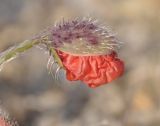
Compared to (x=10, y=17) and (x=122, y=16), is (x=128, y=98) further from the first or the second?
(x=10, y=17)

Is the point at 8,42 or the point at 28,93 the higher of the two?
the point at 8,42

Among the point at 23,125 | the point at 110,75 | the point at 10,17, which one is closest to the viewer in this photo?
the point at 110,75

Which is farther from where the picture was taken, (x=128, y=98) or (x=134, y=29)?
(x=134, y=29)

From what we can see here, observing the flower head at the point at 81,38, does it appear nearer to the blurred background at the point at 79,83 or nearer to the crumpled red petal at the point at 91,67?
the crumpled red petal at the point at 91,67

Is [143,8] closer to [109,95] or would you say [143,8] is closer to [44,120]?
[109,95]

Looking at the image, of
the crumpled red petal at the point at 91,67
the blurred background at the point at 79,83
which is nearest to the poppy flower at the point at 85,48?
the crumpled red petal at the point at 91,67

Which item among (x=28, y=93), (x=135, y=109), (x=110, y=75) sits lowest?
(x=135, y=109)

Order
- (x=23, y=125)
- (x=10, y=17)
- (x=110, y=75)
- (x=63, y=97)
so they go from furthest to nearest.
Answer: (x=10, y=17) → (x=63, y=97) → (x=23, y=125) → (x=110, y=75)

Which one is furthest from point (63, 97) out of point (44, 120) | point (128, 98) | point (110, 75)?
point (110, 75)
